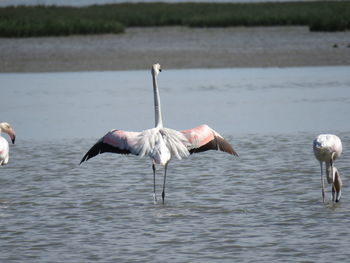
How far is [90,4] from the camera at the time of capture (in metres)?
71.1

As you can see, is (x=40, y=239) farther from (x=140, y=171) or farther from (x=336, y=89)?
(x=336, y=89)

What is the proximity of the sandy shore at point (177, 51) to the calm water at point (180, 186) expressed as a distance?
6987 mm

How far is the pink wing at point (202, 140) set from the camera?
8977 mm

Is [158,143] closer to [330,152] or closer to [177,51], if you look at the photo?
[330,152]

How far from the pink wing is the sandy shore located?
16413 mm

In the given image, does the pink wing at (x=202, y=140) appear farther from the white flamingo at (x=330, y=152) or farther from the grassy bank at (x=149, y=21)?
the grassy bank at (x=149, y=21)

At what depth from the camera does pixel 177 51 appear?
28953 mm

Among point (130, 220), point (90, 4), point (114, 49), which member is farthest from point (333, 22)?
point (90, 4)

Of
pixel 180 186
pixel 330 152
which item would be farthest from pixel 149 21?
pixel 330 152

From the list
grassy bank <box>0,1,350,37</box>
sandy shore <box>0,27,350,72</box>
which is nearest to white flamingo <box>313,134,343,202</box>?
sandy shore <box>0,27,350,72</box>

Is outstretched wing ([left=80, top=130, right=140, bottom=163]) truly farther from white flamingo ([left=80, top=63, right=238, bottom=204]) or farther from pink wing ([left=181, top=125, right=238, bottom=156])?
pink wing ([left=181, top=125, right=238, bottom=156])

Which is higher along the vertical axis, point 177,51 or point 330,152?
point 177,51

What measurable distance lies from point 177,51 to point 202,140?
20103 millimetres

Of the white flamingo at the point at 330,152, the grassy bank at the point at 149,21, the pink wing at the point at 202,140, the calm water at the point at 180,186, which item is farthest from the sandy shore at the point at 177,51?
the white flamingo at the point at 330,152
